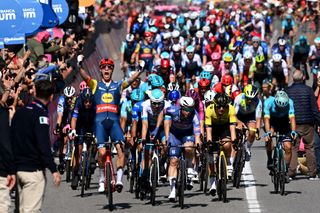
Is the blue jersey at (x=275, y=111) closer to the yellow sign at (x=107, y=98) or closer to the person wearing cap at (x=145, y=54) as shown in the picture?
the yellow sign at (x=107, y=98)

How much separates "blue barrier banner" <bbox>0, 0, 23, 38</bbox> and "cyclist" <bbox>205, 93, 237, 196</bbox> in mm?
4111

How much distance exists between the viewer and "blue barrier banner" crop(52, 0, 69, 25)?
28.2 meters

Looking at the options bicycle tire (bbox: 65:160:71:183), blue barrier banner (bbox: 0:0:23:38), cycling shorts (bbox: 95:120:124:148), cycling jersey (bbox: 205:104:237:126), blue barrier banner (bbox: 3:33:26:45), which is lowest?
bicycle tire (bbox: 65:160:71:183)

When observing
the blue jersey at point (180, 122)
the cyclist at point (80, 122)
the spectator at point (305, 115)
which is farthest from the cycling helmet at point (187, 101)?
the spectator at point (305, 115)

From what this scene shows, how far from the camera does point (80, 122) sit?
22406 mm

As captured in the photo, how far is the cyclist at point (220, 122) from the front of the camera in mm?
21203

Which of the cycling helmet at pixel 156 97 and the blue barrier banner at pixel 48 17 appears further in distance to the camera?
the blue barrier banner at pixel 48 17

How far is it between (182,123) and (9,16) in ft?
14.2

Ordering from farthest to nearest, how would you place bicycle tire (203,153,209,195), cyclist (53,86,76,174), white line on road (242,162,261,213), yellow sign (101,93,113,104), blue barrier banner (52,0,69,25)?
blue barrier banner (52,0,69,25), cyclist (53,86,76,174), bicycle tire (203,153,209,195), yellow sign (101,93,113,104), white line on road (242,162,261,213)

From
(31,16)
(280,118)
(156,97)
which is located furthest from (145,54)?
(156,97)

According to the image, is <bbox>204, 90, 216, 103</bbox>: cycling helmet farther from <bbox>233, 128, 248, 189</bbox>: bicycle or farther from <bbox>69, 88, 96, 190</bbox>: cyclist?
<bbox>69, 88, 96, 190</bbox>: cyclist

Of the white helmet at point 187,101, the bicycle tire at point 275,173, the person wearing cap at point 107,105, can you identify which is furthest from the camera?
the bicycle tire at point 275,173

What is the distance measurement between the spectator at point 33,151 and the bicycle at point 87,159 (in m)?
6.65

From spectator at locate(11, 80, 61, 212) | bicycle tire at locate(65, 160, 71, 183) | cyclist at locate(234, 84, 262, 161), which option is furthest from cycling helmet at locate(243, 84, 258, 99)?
spectator at locate(11, 80, 61, 212)
